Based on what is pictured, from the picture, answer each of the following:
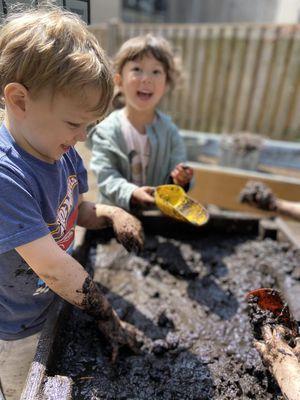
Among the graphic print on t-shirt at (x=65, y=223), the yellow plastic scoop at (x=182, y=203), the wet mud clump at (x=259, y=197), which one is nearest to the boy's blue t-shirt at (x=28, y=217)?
the graphic print on t-shirt at (x=65, y=223)

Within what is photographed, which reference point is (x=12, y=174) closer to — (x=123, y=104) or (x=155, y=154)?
(x=155, y=154)

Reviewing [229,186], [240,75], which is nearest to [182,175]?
[229,186]

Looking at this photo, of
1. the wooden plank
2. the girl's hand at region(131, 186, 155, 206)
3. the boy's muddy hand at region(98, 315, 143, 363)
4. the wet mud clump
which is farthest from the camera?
the wooden plank

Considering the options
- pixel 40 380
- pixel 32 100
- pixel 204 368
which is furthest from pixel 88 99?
pixel 204 368

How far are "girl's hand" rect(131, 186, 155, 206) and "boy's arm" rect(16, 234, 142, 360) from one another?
0.68 metres

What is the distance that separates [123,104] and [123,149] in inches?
24.7

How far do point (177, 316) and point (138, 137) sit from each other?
44.8 inches

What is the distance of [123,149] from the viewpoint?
2.15 meters

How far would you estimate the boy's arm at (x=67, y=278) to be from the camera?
3.56 ft

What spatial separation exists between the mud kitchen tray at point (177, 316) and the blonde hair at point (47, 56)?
0.97 m

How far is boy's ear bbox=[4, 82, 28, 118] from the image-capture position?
0.97 metres

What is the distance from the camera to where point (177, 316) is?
1.85 m

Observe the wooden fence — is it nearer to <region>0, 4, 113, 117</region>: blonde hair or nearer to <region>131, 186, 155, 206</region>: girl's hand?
<region>131, 186, 155, 206</region>: girl's hand

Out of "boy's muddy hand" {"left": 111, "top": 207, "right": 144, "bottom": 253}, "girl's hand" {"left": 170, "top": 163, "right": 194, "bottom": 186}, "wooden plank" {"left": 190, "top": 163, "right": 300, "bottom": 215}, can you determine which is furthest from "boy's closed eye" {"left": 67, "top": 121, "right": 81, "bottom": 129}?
"wooden plank" {"left": 190, "top": 163, "right": 300, "bottom": 215}
